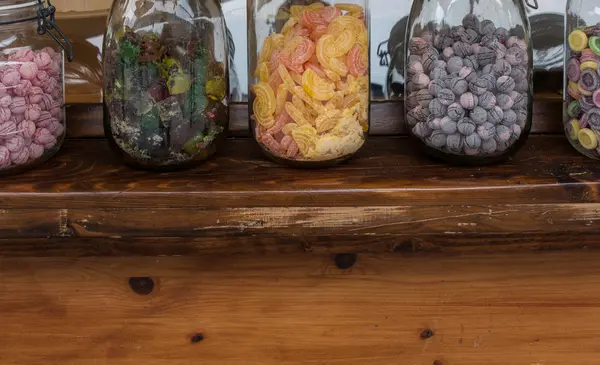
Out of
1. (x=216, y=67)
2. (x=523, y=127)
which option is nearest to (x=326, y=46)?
(x=216, y=67)

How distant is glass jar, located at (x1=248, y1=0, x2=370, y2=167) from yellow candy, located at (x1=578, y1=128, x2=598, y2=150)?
0.23 m

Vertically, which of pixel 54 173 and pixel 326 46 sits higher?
pixel 326 46

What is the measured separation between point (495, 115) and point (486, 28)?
9 centimetres

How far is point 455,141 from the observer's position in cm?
73

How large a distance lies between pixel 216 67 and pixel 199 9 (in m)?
0.06

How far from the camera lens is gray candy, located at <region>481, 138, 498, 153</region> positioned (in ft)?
2.38

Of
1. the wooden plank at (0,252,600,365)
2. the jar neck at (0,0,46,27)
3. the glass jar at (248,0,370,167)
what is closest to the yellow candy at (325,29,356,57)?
the glass jar at (248,0,370,167)

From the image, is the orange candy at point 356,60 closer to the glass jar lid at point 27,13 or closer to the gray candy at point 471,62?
the gray candy at point 471,62

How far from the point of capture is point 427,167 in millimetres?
761

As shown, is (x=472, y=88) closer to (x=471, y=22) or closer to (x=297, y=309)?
(x=471, y=22)

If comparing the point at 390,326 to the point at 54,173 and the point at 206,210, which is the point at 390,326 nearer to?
the point at 206,210

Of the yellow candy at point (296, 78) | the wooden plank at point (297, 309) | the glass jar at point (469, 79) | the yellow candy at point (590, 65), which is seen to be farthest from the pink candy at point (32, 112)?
the yellow candy at point (590, 65)

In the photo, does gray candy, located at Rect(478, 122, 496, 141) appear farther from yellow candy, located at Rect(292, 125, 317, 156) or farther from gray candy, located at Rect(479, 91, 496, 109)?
yellow candy, located at Rect(292, 125, 317, 156)

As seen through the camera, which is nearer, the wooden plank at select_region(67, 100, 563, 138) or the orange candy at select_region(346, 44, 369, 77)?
the orange candy at select_region(346, 44, 369, 77)
